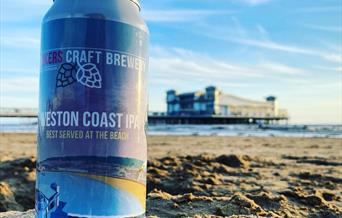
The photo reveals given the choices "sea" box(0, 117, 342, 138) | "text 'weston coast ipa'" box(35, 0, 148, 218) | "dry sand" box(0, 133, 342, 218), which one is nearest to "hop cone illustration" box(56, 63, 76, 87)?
"text 'weston coast ipa'" box(35, 0, 148, 218)

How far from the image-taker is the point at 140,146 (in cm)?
193

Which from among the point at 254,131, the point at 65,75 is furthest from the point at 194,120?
the point at 65,75

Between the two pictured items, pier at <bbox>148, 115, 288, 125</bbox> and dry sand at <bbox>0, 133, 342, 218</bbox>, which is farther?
pier at <bbox>148, 115, 288, 125</bbox>

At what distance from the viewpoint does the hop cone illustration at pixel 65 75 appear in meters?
1.80

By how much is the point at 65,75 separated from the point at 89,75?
0.12 metres

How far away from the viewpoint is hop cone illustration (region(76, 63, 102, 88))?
5.87 feet

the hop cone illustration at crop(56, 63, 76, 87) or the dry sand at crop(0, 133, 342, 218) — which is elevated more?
the hop cone illustration at crop(56, 63, 76, 87)

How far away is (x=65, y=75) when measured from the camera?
1.82m

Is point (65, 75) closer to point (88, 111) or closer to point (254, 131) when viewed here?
point (88, 111)

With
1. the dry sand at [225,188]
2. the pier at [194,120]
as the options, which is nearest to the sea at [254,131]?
the dry sand at [225,188]

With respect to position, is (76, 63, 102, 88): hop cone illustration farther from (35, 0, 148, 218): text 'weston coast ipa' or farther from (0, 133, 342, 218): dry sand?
(0, 133, 342, 218): dry sand

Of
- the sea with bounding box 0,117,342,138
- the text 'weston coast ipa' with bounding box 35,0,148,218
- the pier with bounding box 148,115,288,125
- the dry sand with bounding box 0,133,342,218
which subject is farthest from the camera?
the pier with bounding box 148,115,288,125

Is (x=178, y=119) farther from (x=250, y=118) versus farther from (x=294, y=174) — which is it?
(x=294, y=174)

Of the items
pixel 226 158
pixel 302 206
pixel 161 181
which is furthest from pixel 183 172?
pixel 302 206
